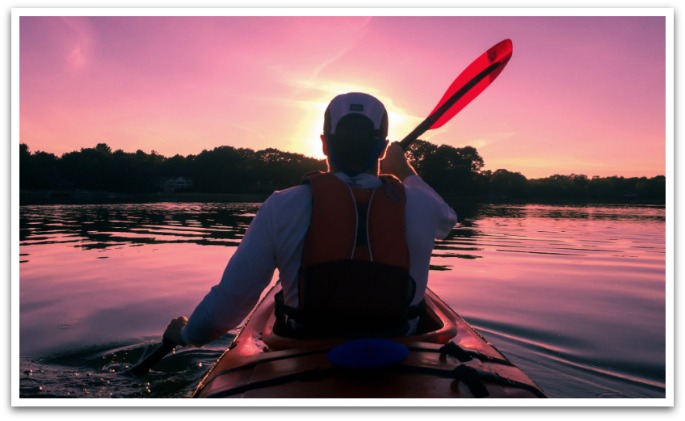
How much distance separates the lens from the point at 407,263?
6.16 feet

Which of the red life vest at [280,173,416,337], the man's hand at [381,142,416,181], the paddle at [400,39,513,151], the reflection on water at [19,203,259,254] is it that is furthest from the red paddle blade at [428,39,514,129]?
the reflection on water at [19,203,259,254]

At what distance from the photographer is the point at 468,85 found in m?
3.73

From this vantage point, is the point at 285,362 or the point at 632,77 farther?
the point at 632,77

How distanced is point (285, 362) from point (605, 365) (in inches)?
121

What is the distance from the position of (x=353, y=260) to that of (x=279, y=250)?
27cm

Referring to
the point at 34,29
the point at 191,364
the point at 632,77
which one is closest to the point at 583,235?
the point at 632,77

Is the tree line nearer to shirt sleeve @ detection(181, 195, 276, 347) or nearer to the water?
the water

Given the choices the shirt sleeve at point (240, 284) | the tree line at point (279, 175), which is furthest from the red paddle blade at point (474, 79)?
the tree line at point (279, 175)

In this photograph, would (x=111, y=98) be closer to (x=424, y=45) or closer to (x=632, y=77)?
(x=424, y=45)

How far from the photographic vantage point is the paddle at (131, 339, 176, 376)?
237 centimetres

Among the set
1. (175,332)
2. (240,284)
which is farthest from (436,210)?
(175,332)

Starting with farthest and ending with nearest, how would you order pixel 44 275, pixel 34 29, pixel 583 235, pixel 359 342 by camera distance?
pixel 583 235
pixel 44 275
pixel 34 29
pixel 359 342

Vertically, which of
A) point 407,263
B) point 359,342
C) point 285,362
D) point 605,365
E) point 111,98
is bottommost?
point 605,365

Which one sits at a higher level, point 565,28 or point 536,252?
point 565,28
